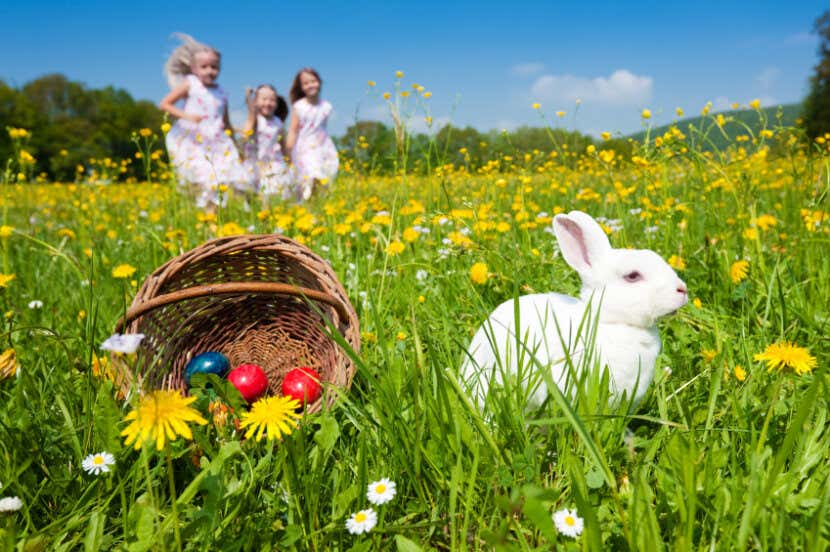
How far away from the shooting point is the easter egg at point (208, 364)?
199 cm

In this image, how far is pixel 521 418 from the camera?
130cm

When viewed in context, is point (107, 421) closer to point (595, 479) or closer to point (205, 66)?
point (595, 479)

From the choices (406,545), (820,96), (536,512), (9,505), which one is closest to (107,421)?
(9,505)

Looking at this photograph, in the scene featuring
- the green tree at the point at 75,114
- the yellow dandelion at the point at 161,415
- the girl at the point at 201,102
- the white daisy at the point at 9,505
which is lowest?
the white daisy at the point at 9,505

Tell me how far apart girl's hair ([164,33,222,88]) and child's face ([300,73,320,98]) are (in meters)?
1.12

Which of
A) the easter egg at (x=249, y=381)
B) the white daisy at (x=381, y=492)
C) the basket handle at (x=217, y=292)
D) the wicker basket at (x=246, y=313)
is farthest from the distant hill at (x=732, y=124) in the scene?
the white daisy at (x=381, y=492)

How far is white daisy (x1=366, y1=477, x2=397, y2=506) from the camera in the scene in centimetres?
109

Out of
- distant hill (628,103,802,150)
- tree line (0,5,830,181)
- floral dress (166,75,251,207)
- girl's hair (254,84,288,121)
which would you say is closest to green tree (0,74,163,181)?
tree line (0,5,830,181)

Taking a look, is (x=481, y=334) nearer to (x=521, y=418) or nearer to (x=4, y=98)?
(x=521, y=418)

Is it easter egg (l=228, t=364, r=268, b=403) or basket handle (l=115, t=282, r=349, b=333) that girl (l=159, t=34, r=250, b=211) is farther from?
basket handle (l=115, t=282, r=349, b=333)

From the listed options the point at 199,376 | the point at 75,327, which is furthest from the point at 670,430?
the point at 75,327

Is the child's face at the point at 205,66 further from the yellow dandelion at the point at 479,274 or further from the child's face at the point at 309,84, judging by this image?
the yellow dandelion at the point at 479,274

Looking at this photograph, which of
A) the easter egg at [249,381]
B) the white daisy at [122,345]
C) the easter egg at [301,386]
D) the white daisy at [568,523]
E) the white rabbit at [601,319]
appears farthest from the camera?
the easter egg at [249,381]

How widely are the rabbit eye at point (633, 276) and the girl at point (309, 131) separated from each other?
6.36 metres
